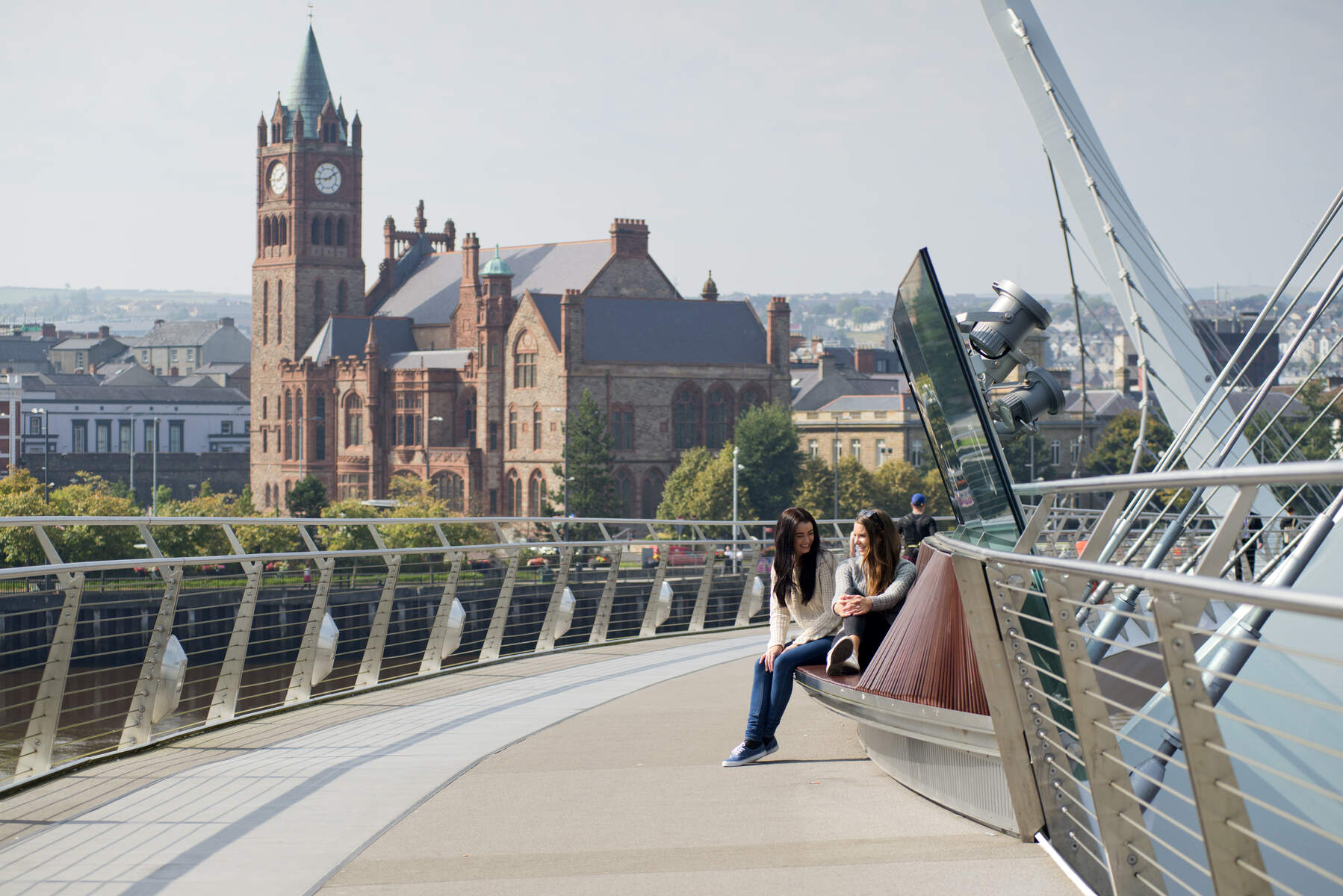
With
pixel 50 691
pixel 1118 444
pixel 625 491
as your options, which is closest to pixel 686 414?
pixel 625 491

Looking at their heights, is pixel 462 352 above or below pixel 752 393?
above

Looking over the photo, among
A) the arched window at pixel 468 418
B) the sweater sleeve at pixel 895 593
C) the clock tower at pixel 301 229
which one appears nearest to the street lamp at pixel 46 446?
the clock tower at pixel 301 229

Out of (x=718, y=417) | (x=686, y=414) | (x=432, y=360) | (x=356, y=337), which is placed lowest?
(x=718, y=417)

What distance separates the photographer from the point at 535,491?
90.2 m

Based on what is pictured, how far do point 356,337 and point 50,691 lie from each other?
100 metres

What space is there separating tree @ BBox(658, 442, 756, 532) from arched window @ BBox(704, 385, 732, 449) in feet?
22.4

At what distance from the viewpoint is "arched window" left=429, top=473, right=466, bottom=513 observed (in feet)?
304

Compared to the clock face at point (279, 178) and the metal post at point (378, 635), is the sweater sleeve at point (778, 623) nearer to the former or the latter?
the metal post at point (378, 635)

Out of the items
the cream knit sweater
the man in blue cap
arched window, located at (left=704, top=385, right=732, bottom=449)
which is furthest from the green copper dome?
the cream knit sweater

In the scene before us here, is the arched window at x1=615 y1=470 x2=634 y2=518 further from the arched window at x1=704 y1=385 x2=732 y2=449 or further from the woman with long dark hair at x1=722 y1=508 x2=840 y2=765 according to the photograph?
the woman with long dark hair at x1=722 y1=508 x2=840 y2=765

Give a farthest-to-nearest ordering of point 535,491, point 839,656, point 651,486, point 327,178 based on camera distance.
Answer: point 327,178 < point 651,486 < point 535,491 < point 839,656

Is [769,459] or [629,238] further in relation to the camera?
[629,238]

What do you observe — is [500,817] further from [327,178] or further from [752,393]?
[327,178]

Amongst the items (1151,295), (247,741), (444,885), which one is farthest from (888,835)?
(1151,295)
